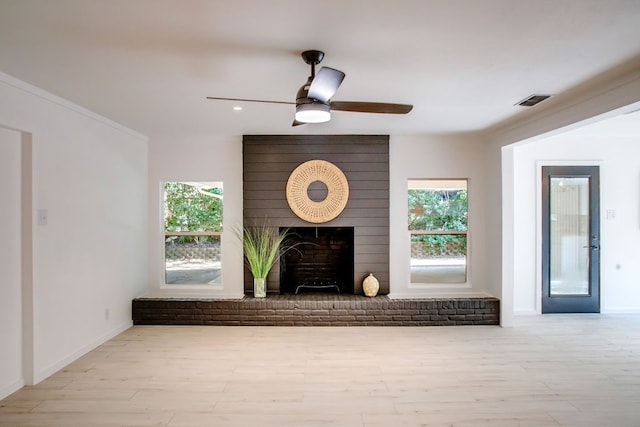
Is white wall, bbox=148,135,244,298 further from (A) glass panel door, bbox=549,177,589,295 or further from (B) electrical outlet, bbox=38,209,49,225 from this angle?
(A) glass panel door, bbox=549,177,589,295

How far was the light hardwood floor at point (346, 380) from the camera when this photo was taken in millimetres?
2791

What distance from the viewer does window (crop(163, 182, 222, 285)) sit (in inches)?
215

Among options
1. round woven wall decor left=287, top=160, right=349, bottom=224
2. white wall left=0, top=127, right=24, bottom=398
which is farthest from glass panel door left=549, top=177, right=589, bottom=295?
white wall left=0, top=127, right=24, bottom=398

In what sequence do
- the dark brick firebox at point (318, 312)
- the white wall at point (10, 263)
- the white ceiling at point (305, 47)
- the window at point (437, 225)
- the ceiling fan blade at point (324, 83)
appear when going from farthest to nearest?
the window at point (437, 225)
the dark brick firebox at point (318, 312)
the white wall at point (10, 263)
the ceiling fan blade at point (324, 83)
the white ceiling at point (305, 47)

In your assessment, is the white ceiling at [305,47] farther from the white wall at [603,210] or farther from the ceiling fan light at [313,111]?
the white wall at [603,210]

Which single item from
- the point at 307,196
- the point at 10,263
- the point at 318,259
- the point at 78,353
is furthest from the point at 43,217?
the point at 318,259

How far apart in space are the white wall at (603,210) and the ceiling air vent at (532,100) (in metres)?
1.91

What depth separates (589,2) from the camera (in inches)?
74.0

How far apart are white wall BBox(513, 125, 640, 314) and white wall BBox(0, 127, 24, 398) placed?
576 centimetres

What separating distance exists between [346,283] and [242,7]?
4341 mm

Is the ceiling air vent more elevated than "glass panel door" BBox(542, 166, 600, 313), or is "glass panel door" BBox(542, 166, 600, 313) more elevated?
the ceiling air vent

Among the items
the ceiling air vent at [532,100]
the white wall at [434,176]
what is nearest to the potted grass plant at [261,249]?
the white wall at [434,176]

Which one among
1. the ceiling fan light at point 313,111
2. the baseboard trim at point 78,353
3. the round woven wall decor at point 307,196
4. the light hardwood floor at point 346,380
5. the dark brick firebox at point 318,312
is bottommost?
the light hardwood floor at point 346,380

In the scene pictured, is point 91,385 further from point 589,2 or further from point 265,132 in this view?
point 589,2
